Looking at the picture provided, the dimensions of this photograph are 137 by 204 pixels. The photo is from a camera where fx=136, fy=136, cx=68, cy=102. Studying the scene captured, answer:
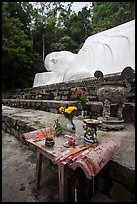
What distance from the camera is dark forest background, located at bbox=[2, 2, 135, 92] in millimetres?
6590

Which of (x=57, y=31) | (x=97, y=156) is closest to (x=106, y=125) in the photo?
(x=97, y=156)

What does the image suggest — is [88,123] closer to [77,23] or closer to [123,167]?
[123,167]

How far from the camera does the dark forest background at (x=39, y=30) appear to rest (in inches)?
259

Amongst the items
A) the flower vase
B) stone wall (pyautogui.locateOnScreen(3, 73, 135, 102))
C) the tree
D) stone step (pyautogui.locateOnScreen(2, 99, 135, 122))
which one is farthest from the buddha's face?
the flower vase

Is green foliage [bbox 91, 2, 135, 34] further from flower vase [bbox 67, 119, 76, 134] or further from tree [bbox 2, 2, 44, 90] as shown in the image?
flower vase [bbox 67, 119, 76, 134]

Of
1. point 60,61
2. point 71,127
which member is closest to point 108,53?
point 60,61

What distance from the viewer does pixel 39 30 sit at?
30.7ft

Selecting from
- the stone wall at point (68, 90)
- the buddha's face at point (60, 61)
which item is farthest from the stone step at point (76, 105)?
the buddha's face at point (60, 61)

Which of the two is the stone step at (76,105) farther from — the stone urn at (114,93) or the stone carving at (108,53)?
the stone carving at (108,53)

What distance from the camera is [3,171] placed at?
1387 millimetres

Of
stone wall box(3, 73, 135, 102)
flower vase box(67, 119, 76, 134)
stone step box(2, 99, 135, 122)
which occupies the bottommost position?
flower vase box(67, 119, 76, 134)

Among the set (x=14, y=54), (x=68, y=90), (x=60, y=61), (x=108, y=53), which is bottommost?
(x=68, y=90)

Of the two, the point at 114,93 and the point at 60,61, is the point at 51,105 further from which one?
the point at 60,61

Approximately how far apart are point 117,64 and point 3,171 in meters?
3.37
